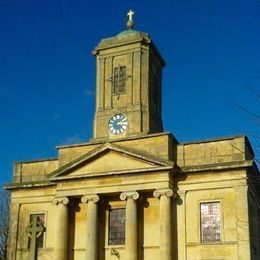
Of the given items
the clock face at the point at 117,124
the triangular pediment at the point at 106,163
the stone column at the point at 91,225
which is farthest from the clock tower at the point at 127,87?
the stone column at the point at 91,225

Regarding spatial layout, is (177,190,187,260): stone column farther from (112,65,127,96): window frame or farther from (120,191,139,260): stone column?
(112,65,127,96): window frame

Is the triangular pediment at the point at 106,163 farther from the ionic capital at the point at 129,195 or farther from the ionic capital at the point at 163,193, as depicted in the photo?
the ionic capital at the point at 163,193

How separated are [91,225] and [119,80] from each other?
333 inches

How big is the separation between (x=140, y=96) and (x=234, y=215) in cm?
846

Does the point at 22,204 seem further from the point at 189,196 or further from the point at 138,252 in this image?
the point at 189,196

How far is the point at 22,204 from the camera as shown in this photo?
3067 cm

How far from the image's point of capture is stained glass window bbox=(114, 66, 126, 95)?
31.4 metres

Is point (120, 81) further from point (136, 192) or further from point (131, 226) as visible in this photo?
point (131, 226)

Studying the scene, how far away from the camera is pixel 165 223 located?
26.2m

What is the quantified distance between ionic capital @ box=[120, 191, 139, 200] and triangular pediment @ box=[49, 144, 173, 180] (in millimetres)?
1040

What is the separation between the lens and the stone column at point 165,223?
2586 centimetres

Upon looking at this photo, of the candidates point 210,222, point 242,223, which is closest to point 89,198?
point 210,222

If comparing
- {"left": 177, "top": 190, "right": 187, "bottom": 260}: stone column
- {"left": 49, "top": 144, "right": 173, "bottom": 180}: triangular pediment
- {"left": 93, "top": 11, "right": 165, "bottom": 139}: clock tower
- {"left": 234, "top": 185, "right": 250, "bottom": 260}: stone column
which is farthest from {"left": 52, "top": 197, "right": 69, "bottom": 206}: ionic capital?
{"left": 234, "top": 185, "right": 250, "bottom": 260}: stone column

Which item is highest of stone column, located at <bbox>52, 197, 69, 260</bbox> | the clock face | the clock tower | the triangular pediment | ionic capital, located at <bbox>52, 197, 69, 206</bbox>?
the clock tower
